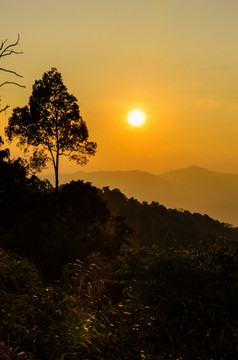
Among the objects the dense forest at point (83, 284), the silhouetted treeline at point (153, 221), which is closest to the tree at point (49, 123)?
the dense forest at point (83, 284)

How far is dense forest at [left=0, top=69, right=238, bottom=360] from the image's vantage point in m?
7.56

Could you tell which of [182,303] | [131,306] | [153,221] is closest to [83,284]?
[131,306]

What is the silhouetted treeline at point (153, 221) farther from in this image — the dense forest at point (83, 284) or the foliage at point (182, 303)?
the foliage at point (182, 303)

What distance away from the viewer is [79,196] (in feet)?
144

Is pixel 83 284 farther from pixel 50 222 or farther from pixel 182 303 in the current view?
pixel 50 222

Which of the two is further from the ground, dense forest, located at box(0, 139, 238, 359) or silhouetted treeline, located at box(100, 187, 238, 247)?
silhouetted treeline, located at box(100, 187, 238, 247)

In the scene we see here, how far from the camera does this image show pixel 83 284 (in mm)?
11023

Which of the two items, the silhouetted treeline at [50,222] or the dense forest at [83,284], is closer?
the dense forest at [83,284]

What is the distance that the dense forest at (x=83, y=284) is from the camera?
756cm

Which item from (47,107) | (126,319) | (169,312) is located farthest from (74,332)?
(47,107)

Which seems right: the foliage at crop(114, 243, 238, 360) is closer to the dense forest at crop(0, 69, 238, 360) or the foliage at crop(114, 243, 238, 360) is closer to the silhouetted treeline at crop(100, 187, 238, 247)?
the dense forest at crop(0, 69, 238, 360)

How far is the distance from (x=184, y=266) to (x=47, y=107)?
82.2 feet

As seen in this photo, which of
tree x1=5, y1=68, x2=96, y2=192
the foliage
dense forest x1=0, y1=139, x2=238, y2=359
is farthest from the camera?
tree x1=5, y1=68, x2=96, y2=192

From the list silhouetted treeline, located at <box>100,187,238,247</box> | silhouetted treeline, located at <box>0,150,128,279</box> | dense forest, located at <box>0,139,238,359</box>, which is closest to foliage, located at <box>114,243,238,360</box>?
dense forest, located at <box>0,139,238,359</box>
